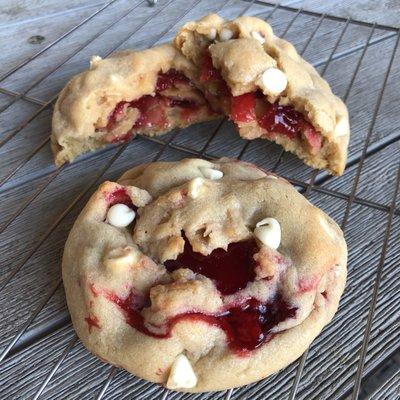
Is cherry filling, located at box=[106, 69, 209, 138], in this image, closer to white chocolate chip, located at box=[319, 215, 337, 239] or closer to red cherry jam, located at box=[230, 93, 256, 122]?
red cherry jam, located at box=[230, 93, 256, 122]

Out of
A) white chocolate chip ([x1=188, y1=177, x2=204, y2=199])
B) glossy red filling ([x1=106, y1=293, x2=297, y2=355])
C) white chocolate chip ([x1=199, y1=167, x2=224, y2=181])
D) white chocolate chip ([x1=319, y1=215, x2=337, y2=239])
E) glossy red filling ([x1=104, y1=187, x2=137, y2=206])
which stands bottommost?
glossy red filling ([x1=106, y1=293, x2=297, y2=355])

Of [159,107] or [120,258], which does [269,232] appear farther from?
[159,107]

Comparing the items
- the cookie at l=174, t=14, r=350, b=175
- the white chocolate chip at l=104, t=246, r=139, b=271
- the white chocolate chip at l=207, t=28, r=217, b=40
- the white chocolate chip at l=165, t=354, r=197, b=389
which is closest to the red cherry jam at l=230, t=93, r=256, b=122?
the cookie at l=174, t=14, r=350, b=175

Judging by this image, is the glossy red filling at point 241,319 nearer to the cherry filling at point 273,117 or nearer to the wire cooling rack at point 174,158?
Result: the wire cooling rack at point 174,158

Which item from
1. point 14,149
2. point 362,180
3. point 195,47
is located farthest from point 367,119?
point 14,149

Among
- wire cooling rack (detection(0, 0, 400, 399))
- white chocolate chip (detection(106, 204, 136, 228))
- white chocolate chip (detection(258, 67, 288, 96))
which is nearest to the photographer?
wire cooling rack (detection(0, 0, 400, 399))

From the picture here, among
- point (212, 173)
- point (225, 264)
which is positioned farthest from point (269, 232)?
point (212, 173)

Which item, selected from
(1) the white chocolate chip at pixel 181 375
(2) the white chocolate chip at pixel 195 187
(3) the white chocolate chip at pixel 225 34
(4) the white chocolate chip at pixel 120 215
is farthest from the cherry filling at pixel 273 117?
(1) the white chocolate chip at pixel 181 375
